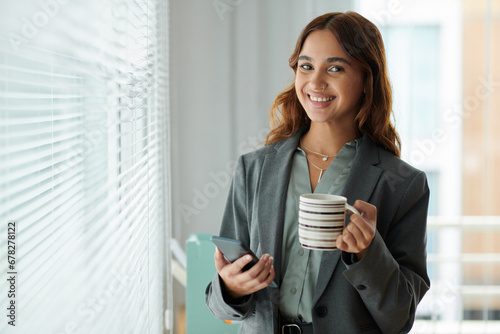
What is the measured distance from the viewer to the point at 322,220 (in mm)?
1035

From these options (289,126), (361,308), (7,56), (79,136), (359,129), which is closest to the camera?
(7,56)

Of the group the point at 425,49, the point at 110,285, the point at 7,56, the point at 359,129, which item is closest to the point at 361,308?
the point at 359,129

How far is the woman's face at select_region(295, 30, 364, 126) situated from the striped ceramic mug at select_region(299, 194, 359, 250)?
0.29 meters

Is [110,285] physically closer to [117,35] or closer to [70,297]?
[70,297]

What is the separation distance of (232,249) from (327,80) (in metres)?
0.45

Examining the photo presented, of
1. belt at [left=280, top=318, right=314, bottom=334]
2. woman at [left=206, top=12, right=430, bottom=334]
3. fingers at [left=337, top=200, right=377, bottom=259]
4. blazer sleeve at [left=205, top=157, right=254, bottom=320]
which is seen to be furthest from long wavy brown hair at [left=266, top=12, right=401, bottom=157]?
belt at [left=280, top=318, right=314, bottom=334]

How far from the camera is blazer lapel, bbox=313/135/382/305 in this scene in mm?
1209

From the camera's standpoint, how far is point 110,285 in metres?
1.06

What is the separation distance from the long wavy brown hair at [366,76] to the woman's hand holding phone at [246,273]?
16.5 inches

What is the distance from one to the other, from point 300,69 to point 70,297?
2.53ft

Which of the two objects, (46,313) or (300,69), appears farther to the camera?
(300,69)

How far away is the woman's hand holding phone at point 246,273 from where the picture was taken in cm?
111

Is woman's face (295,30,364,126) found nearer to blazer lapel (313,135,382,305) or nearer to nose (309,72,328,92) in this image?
nose (309,72,328,92)

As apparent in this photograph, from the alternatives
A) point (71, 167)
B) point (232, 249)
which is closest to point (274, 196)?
point (232, 249)
